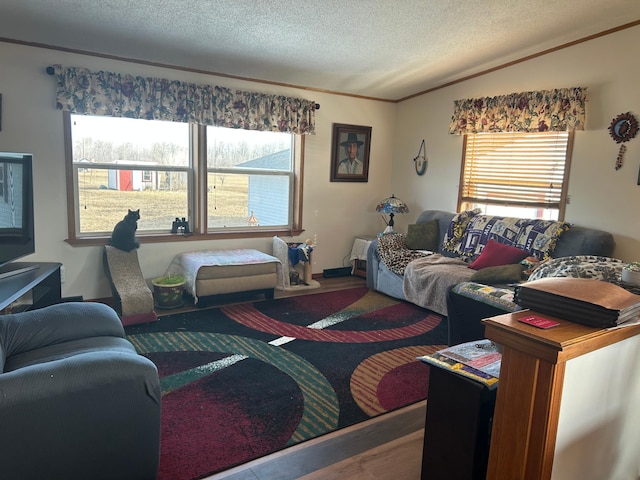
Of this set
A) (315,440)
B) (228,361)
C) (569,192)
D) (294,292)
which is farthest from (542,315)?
(294,292)

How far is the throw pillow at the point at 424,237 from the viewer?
492cm

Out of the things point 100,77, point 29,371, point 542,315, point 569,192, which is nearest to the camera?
point 542,315

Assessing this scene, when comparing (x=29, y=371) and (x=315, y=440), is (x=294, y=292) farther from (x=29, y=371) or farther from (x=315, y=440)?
(x=29, y=371)

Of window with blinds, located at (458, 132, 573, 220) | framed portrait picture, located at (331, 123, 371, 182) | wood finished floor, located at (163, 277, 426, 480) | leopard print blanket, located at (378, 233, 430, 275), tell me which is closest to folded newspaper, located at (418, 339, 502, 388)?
wood finished floor, located at (163, 277, 426, 480)

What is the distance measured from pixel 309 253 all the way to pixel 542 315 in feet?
12.3

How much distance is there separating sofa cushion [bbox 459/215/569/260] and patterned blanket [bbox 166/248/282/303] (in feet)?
6.49

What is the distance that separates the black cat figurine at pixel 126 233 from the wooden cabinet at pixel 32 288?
74 cm

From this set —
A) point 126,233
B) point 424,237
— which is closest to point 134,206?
point 126,233

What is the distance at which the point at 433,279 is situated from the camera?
4.14 metres

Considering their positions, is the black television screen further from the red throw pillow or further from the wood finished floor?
the red throw pillow

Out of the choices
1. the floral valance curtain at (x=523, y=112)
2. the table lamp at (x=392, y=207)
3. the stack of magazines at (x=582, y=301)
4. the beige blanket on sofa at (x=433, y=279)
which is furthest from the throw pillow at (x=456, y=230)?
the stack of magazines at (x=582, y=301)

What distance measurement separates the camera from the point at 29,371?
1.55m

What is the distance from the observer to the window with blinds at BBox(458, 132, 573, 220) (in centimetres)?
426

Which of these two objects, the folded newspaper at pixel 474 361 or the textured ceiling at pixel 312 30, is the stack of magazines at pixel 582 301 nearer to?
the folded newspaper at pixel 474 361
